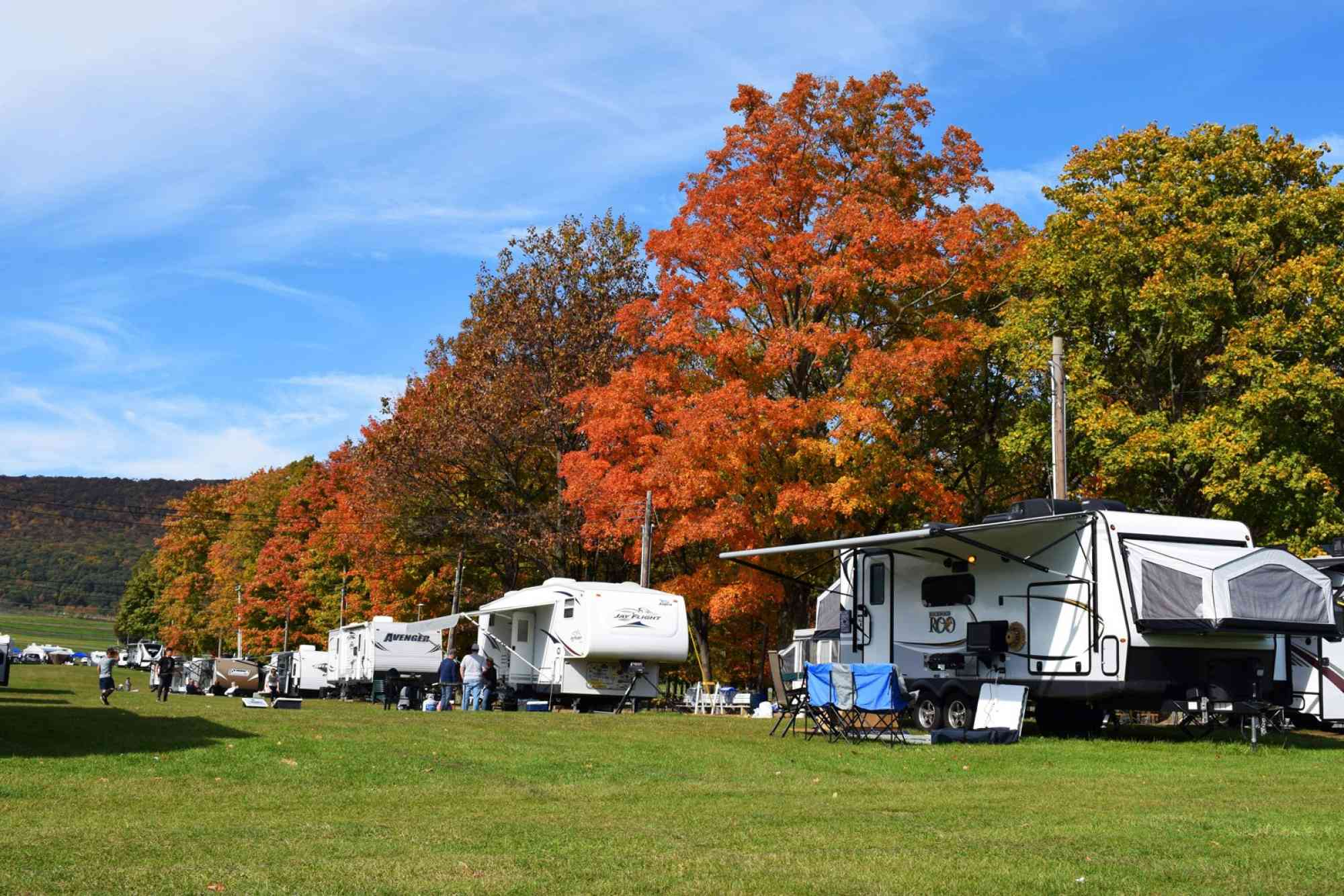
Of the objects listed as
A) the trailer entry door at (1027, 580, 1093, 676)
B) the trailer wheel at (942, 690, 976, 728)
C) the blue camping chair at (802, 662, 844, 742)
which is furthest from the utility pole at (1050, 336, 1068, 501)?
the blue camping chair at (802, 662, 844, 742)

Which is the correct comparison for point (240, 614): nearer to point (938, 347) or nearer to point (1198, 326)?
point (938, 347)

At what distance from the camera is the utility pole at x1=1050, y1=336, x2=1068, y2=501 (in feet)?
78.4

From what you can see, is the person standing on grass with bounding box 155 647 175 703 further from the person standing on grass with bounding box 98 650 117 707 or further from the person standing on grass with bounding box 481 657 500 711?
the person standing on grass with bounding box 481 657 500 711

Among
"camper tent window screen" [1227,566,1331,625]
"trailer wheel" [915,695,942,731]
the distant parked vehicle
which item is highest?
"camper tent window screen" [1227,566,1331,625]

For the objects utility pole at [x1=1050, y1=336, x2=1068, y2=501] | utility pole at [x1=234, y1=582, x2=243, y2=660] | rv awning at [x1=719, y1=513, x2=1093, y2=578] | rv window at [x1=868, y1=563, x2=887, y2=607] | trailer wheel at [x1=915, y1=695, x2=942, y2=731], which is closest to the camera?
rv awning at [x1=719, y1=513, x2=1093, y2=578]

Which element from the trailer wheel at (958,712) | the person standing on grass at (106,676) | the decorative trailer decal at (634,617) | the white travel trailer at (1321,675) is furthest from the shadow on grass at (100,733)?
the white travel trailer at (1321,675)

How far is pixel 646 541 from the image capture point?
30875 millimetres

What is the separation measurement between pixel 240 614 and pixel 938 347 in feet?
163

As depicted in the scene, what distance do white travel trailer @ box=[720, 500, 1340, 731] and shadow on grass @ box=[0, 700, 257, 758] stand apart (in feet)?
29.5

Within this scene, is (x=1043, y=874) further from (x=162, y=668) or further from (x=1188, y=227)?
(x=162, y=668)

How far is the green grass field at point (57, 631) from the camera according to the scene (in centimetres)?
14062

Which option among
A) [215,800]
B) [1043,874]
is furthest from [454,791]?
[1043,874]

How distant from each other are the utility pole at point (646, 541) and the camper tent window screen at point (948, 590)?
958 centimetres

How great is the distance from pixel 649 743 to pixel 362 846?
9066 millimetres
